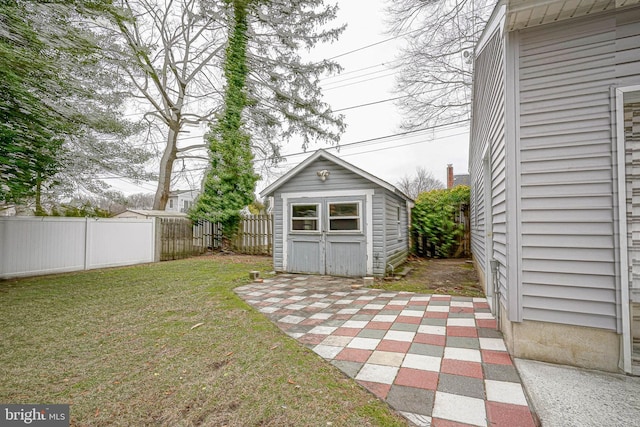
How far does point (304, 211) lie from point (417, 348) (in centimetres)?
502

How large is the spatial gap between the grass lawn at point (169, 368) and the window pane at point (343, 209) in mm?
3276

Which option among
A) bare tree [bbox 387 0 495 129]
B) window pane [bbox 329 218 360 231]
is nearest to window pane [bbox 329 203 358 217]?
window pane [bbox 329 218 360 231]

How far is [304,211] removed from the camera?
7520 mm

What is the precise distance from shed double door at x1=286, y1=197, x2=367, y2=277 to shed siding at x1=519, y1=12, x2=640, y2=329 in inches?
172

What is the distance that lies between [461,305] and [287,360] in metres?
3.16

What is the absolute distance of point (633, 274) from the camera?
2.55m

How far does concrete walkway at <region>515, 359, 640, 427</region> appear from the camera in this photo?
1.79m

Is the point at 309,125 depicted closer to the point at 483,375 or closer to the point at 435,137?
the point at 435,137

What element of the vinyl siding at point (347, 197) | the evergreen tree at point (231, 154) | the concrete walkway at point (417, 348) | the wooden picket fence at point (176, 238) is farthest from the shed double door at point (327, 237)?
the wooden picket fence at point (176, 238)

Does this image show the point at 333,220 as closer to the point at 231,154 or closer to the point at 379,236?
the point at 379,236

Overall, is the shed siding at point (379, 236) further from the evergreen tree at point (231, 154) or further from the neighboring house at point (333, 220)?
the evergreen tree at point (231, 154)

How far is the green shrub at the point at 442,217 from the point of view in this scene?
34.8ft

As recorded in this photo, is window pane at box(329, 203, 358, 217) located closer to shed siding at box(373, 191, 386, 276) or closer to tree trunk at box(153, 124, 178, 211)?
shed siding at box(373, 191, 386, 276)

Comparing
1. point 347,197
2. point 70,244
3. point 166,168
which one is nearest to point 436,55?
point 347,197
